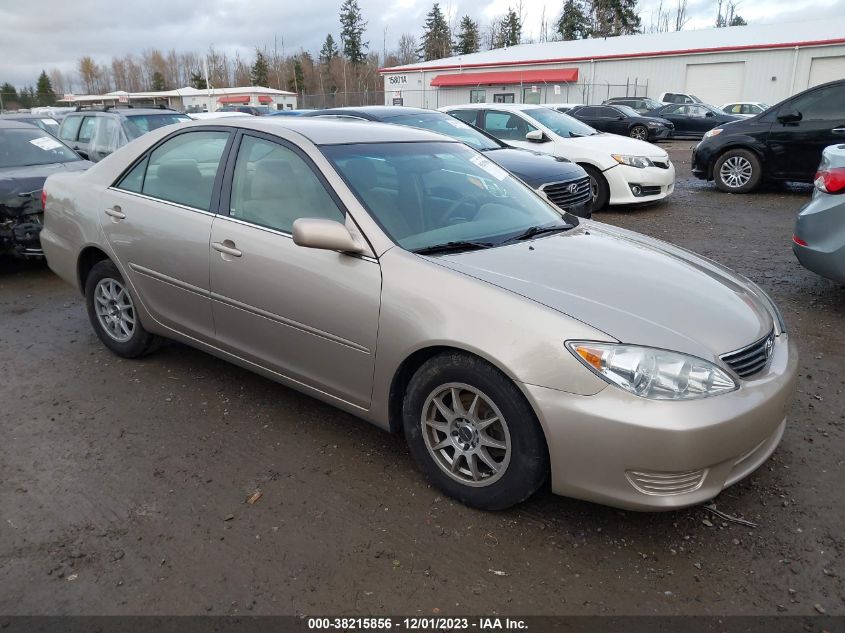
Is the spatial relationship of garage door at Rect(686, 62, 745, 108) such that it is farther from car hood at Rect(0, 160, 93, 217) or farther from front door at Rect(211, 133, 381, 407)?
front door at Rect(211, 133, 381, 407)

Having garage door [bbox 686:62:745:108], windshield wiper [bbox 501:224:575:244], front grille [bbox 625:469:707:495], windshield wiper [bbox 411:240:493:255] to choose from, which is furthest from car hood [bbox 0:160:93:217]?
garage door [bbox 686:62:745:108]

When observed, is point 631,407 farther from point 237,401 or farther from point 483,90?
point 483,90

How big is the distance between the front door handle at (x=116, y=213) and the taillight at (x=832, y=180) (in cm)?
507

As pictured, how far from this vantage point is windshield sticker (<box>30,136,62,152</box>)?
7830mm

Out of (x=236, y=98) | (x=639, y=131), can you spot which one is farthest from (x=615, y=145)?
(x=236, y=98)

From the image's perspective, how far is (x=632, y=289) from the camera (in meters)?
2.87

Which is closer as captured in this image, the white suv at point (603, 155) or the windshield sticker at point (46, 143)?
the windshield sticker at point (46, 143)

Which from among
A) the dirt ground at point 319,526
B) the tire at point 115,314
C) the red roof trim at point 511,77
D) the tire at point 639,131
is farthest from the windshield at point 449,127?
the red roof trim at point 511,77

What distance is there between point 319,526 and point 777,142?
10361mm

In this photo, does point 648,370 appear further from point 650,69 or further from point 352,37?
point 352,37

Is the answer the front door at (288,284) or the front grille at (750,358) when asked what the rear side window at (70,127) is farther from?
the front grille at (750,358)

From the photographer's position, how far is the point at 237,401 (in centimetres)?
396

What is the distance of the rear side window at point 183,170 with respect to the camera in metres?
3.81

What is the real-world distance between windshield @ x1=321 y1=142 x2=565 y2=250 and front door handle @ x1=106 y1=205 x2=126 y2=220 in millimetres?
1585
